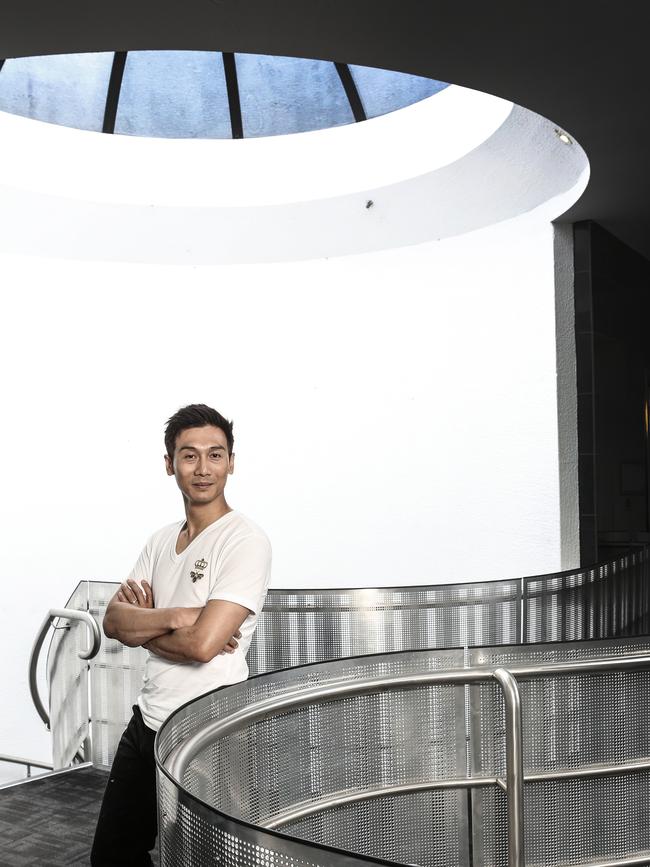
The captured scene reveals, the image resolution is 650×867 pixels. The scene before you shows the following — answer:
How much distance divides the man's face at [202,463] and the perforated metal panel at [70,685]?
11.6 feet

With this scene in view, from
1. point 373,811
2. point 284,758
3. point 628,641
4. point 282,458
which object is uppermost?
point 282,458

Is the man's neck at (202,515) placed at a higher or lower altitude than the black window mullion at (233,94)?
Result: lower

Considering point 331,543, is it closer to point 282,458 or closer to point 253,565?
point 282,458

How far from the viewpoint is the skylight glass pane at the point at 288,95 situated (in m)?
9.25

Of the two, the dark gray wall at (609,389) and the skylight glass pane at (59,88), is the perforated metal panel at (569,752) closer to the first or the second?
the dark gray wall at (609,389)

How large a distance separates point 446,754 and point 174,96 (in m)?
8.24

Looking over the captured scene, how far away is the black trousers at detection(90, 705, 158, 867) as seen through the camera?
10.3ft

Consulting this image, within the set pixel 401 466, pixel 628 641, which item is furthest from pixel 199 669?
pixel 401 466

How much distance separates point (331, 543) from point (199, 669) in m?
6.90

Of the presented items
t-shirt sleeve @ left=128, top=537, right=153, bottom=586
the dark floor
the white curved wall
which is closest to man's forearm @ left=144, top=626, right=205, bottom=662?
t-shirt sleeve @ left=128, top=537, right=153, bottom=586

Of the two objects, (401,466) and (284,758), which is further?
(401,466)

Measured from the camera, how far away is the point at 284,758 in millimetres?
2672

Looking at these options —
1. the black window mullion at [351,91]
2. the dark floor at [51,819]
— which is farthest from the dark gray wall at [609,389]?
the dark floor at [51,819]

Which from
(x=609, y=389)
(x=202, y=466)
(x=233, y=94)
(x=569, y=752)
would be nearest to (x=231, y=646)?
(x=202, y=466)
